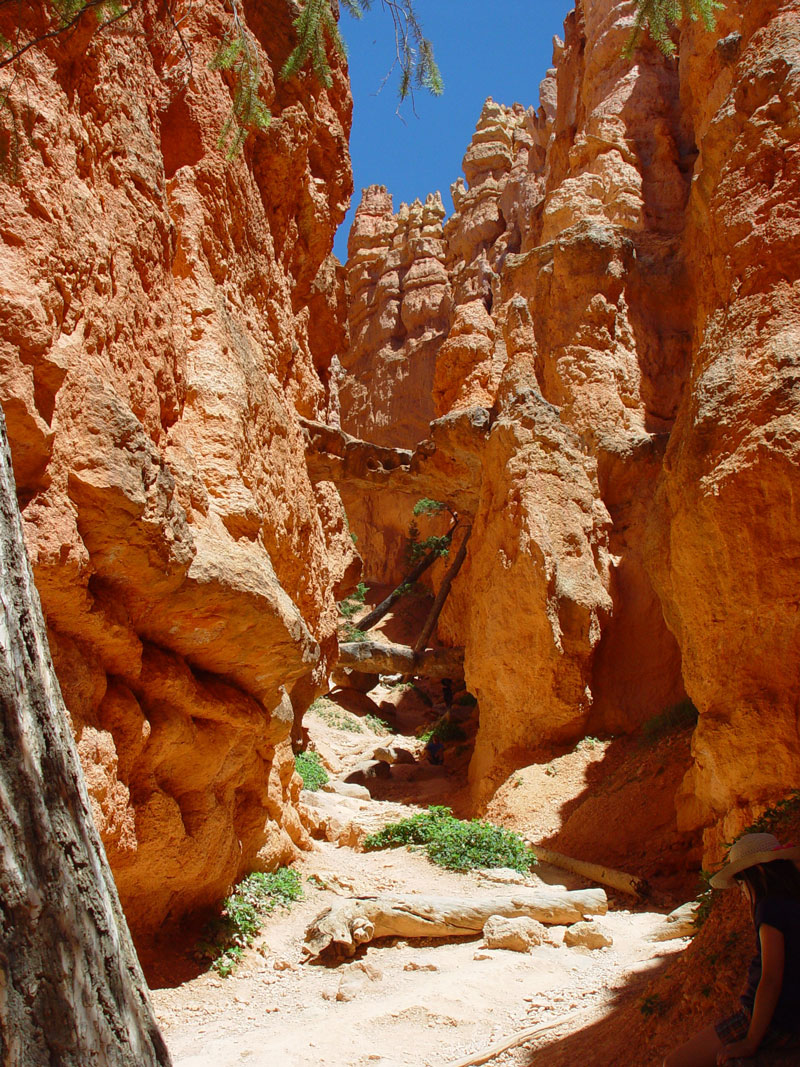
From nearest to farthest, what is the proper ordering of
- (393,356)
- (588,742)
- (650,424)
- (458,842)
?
1. (458,842)
2. (588,742)
3. (650,424)
4. (393,356)

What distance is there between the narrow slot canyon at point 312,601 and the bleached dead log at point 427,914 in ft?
0.11

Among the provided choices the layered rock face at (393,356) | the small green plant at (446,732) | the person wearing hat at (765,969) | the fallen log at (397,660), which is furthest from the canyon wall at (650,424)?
the layered rock face at (393,356)

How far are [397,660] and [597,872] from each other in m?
10.2

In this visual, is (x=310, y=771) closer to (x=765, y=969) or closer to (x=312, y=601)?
(x=312, y=601)

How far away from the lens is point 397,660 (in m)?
18.6

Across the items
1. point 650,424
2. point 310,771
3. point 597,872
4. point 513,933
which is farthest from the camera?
point 650,424

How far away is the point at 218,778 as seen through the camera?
6.29 m

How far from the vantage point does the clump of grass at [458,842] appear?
908 centimetres

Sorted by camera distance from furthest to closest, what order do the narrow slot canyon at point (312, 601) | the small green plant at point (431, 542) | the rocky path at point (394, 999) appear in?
the small green plant at point (431, 542), the rocky path at point (394, 999), the narrow slot canyon at point (312, 601)

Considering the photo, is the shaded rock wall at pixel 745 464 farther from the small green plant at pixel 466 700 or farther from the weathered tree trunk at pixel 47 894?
the small green plant at pixel 466 700

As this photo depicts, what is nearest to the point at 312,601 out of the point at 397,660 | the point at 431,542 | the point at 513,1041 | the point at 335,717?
the point at 513,1041

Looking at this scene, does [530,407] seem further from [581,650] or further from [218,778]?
[218,778]

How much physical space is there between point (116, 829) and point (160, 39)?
21.9ft

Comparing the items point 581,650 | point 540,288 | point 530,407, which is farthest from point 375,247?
point 581,650
